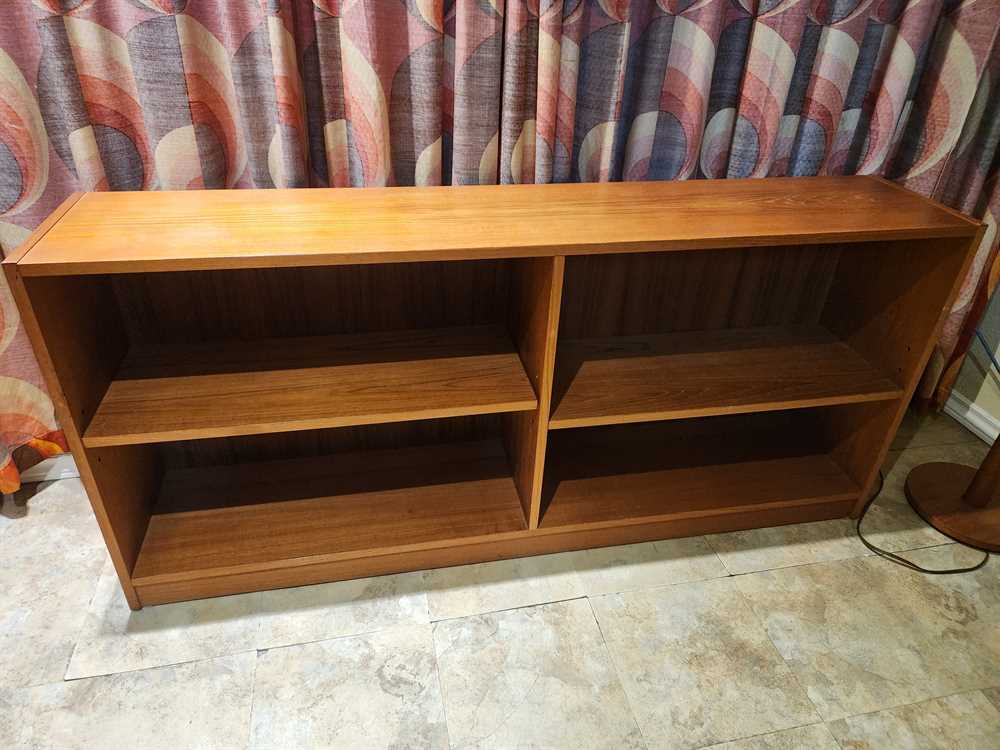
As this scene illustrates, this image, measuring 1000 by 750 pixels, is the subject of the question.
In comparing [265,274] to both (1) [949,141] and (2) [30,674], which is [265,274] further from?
(1) [949,141]

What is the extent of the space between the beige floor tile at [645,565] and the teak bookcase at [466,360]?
0.12 feet

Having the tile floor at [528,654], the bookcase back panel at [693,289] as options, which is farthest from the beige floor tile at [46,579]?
the bookcase back panel at [693,289]

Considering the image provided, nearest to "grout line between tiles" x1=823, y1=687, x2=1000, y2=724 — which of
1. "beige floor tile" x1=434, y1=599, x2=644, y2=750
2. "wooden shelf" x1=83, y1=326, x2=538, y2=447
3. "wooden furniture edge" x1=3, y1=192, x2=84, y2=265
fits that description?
"beige floor tile" x1=434, y1=599, x2=644, y2=750

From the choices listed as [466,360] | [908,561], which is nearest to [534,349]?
[466,360]

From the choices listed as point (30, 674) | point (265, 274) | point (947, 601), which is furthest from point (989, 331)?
point (30, 674)

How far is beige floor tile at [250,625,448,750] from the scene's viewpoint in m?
1.25

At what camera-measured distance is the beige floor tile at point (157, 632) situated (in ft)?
4.48

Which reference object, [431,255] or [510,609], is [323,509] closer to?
[510,609]

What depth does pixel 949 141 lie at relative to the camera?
162 cm

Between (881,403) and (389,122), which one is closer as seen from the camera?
(389,122)

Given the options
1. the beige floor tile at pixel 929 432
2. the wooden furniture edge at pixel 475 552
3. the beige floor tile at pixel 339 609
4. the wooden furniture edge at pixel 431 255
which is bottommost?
the beige floor tile at pixel 339 609

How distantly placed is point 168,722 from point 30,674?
304 millimetres

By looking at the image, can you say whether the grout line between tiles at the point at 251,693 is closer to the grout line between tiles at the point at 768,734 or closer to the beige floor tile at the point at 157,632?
the beige floor tile at the point at 157,632

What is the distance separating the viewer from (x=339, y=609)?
1482mm
